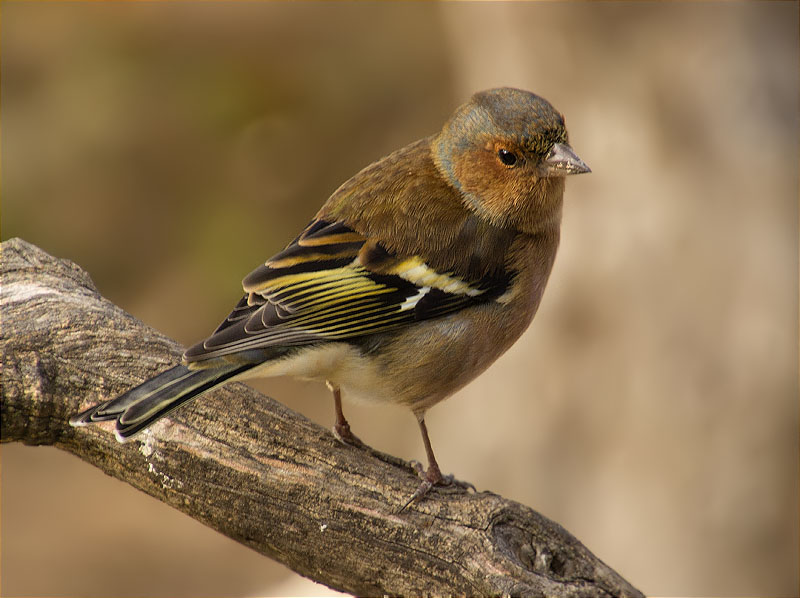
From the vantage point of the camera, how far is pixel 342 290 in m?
3.68

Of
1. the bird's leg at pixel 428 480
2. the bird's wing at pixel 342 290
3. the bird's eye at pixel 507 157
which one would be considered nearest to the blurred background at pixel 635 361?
the bird's eye at pixel 507 157

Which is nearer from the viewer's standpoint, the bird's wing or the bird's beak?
the bird's wing

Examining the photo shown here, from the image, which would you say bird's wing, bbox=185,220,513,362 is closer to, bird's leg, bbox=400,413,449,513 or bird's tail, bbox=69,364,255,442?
bird's tail, bbox=69,364,255,442

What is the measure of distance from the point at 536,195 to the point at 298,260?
3.47ft

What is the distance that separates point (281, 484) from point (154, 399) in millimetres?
637

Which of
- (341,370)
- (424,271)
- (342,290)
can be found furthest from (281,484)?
(424,271)

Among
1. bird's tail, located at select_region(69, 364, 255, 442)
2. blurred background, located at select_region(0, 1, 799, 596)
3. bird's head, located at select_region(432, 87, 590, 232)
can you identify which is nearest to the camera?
bird's tail, located at select_region(69, 364, 255, 442)

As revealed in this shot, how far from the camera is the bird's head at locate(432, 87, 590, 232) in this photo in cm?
386

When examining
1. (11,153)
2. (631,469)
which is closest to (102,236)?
(11,153)

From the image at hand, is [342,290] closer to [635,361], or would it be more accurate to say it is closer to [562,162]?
[562,162]

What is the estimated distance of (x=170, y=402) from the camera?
320 cm

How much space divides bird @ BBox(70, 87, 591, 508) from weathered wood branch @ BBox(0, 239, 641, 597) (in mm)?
191

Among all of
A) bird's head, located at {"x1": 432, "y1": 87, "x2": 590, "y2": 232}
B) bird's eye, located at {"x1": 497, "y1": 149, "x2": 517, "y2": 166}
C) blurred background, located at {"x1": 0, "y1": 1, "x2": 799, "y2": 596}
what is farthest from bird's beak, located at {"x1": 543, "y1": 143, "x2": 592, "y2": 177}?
blurred background, located at {"x1": 0, "y1": 1, "x2": 799, "y2": 596}

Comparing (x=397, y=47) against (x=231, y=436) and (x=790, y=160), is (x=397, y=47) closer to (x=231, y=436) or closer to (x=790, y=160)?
(x=790, y=160)
